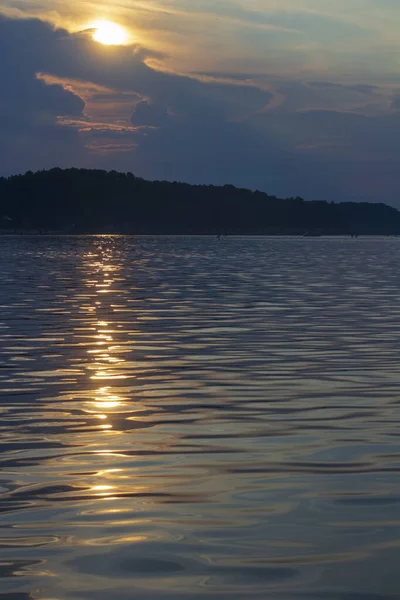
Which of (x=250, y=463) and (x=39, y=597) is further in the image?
(x=250, y=463)

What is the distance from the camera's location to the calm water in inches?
322

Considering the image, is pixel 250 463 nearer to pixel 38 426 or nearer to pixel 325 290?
pixel 38 426

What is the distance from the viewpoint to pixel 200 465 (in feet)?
38.7

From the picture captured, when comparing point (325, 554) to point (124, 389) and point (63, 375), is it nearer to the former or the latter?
point (124, 389)

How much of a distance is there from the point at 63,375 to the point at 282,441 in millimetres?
7123

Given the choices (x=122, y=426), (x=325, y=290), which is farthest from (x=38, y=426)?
(x=325, y=290)

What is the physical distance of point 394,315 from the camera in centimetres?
3300

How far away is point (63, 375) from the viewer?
1942 centimetres

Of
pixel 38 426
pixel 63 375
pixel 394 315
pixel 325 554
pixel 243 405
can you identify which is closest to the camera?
pixel 325 554

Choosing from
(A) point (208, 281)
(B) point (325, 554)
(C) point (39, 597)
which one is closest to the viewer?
(C) point (39, 597)

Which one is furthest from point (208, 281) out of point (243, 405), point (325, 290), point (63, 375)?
point (243, 405)

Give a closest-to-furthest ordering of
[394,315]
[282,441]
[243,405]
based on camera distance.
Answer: [282,441]
[243,405]
[394,315]

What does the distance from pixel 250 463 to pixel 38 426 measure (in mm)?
3488

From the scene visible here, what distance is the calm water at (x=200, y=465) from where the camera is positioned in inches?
322
